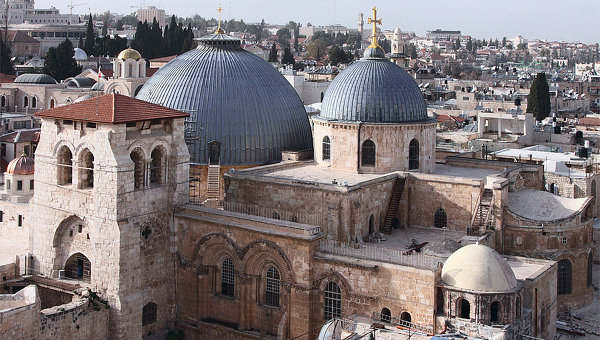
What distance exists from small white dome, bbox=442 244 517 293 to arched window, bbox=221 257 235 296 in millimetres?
8369

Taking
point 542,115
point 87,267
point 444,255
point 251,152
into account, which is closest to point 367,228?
point 444,255

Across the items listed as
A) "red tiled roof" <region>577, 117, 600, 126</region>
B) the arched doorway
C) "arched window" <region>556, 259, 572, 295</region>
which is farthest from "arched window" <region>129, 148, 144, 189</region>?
"red tiled roof" <region>577, 117, 600, 126</region>

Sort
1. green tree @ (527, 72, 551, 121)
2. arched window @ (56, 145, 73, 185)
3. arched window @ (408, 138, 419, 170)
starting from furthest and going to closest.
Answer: green tree @ (527, 72, 551, 121) → arched window @ (408, 138, 419, 170) → arched window @ (56, 145, 73, 185)

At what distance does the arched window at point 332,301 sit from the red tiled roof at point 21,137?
32247 millimetres

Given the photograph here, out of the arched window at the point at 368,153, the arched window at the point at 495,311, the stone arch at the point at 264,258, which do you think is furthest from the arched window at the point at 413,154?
the arched window at the point at 495,311

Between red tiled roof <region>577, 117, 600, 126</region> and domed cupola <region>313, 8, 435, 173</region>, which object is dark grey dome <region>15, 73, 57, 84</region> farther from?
red tiled roof <region>577, 117, 600, 126</region>

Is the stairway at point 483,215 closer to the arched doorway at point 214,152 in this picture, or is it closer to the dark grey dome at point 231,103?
the dark grey dome at point 231,103

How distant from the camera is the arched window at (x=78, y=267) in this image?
33.2 metres

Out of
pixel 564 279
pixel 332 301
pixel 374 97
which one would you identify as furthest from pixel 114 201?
pixel 564 279

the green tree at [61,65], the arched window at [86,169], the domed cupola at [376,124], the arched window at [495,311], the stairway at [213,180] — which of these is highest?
the green tree at [61,65]

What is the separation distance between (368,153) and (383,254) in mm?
7759

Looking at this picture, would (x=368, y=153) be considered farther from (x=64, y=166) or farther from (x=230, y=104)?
(x=64, y=166)

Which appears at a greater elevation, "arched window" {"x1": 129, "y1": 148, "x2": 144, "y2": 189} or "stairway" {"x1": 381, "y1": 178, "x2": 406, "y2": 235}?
"arched window" {"x1": 129, "y1": 148, "x2": 144, "y2": 189}

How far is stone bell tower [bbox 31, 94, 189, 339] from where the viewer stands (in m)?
31.3
